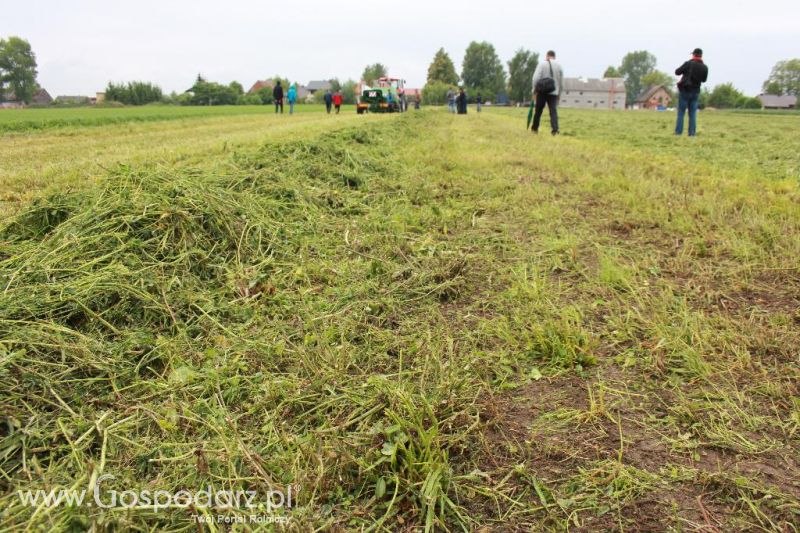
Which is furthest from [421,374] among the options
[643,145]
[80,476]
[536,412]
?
[643,145]

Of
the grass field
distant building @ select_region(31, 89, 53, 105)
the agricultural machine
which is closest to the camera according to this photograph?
the grass field

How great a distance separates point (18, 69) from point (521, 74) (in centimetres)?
9000

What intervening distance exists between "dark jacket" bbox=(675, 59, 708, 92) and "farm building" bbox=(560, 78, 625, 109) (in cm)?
10563

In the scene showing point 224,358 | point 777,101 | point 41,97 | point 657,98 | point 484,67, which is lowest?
point 224,358

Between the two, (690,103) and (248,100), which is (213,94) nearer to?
(248,100)

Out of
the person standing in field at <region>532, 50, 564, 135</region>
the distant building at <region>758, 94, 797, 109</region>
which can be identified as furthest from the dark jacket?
the distant building at <region>758, 94, 797, 109</region>

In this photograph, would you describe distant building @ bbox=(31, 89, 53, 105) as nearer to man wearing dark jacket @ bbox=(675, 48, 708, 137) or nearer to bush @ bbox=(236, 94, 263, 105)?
bush @ bbox=(236, 94, 263, 105)

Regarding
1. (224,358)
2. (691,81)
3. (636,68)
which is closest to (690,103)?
(691,81)

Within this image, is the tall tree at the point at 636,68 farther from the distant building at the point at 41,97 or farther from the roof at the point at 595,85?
the distant building at the point at 41,97

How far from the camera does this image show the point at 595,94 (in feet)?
354

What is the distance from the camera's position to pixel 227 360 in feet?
7.16

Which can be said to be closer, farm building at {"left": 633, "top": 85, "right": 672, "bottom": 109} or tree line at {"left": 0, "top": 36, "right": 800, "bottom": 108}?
tree line at {"left": 0, "top": 36, "right": 800, "bottom": 108}

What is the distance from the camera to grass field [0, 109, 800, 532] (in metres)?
1.47

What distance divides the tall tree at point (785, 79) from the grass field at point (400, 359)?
418ft
